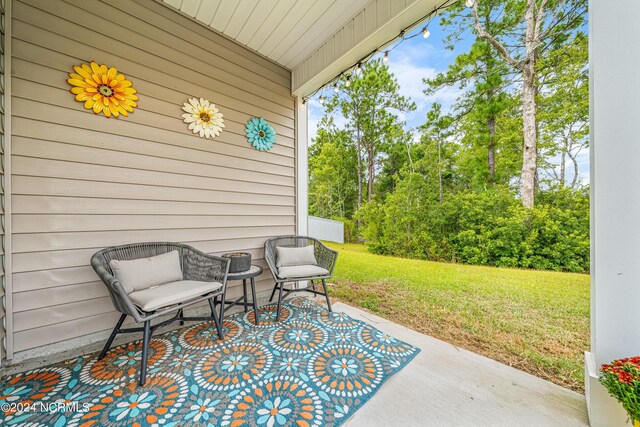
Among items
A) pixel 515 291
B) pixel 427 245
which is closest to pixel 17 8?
pixel 515 291

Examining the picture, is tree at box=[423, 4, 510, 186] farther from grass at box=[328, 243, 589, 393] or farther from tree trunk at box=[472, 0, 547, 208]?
grass at box=[328, 243, 589, 393]

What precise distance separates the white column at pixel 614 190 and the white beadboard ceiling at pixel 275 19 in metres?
1.77

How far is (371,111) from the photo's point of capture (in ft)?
29.5

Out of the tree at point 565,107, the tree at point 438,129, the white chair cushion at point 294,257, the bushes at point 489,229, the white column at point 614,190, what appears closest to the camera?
the white column at point 614,190

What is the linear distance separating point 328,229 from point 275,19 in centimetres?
630

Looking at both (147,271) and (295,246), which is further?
(295,246)

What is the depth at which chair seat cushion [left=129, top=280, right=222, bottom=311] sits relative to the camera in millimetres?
1566

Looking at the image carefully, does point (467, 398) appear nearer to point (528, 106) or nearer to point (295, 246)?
point (295, 246)

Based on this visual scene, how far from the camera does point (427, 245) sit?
17.4 ft

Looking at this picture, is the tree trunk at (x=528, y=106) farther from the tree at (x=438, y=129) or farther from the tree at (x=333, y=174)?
the tree at (x=333, y=174)

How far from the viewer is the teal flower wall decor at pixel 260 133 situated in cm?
280

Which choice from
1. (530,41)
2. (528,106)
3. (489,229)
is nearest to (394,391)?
(489,229)

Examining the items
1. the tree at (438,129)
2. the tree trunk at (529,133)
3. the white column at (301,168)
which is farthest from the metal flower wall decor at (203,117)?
the tree at (438,129)

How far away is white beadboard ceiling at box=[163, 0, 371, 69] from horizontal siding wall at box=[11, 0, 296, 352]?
16 cm
